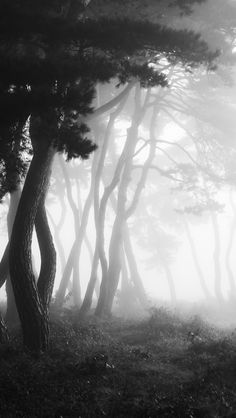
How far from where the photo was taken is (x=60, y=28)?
950 cm

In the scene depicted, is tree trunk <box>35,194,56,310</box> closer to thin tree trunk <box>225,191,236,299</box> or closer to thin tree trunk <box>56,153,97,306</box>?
thin tree trunk <box>56,153,97,306</box>

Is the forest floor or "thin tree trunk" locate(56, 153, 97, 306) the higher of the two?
"thin tree trunk" locate(56, 153, 97, 306)

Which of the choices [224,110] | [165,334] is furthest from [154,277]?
[165,334]

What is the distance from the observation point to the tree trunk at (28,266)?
977 centimetres

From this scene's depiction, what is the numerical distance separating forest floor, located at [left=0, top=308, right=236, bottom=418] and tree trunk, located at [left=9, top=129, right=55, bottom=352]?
45cm

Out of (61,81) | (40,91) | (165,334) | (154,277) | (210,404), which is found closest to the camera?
(210,404)

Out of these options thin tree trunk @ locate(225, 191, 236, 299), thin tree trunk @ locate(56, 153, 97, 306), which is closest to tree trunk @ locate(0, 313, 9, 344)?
thin tree trunk @ locate(56, 153, 97, 306)

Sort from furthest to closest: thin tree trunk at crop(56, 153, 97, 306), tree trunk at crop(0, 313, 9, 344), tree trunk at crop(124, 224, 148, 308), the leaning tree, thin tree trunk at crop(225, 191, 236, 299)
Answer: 1. thin tree trunk at crop(225, 191, 236, 299)
2. tree trunk at crop(124, 224, 148, 308)
3. thin tree trunk at crop(56, 153, 97, 306)
4. tree trunk at crop(0, 313, 9, 344)
5. the leaning tree

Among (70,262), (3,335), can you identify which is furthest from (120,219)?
(3,335)

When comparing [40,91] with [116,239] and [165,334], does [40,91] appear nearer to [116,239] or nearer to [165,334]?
[165,334]

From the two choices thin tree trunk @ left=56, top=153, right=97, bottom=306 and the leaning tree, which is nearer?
the leaning tree

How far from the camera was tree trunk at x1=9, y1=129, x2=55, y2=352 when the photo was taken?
32.0 ft

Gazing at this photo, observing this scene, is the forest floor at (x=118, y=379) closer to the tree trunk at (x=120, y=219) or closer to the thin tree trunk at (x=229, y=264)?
the tree trunk at (x=120, y=219)

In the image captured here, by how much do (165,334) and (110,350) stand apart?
2889mm
